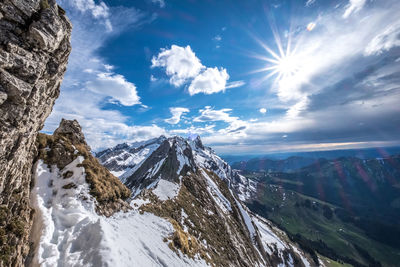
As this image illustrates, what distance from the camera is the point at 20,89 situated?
10.1m

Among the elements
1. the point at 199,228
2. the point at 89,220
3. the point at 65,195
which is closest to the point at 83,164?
the point at 65,195

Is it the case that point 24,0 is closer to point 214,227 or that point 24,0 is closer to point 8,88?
point 8,88

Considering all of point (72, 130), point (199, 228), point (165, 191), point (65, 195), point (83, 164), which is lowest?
point (199, 228)

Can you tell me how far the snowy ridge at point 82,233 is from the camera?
1254 centimetres

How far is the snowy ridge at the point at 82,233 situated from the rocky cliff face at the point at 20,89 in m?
1.79

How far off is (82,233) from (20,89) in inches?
458

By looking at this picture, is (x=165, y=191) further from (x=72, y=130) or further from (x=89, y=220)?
(x=89, y=220)

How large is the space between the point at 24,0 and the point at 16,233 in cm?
1502

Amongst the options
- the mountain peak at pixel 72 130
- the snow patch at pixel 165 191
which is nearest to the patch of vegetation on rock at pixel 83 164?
the mountain peak at pixel 72 130

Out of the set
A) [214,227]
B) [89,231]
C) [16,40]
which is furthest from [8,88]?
→ [214,227]

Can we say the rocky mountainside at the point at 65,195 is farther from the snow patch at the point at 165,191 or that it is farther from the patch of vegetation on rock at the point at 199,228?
the snow patch at the point at 165,191

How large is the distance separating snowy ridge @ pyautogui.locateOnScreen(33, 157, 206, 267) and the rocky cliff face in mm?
1789

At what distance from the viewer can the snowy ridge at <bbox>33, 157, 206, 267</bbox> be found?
12539 mm

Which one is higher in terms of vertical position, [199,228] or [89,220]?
[89,220]
